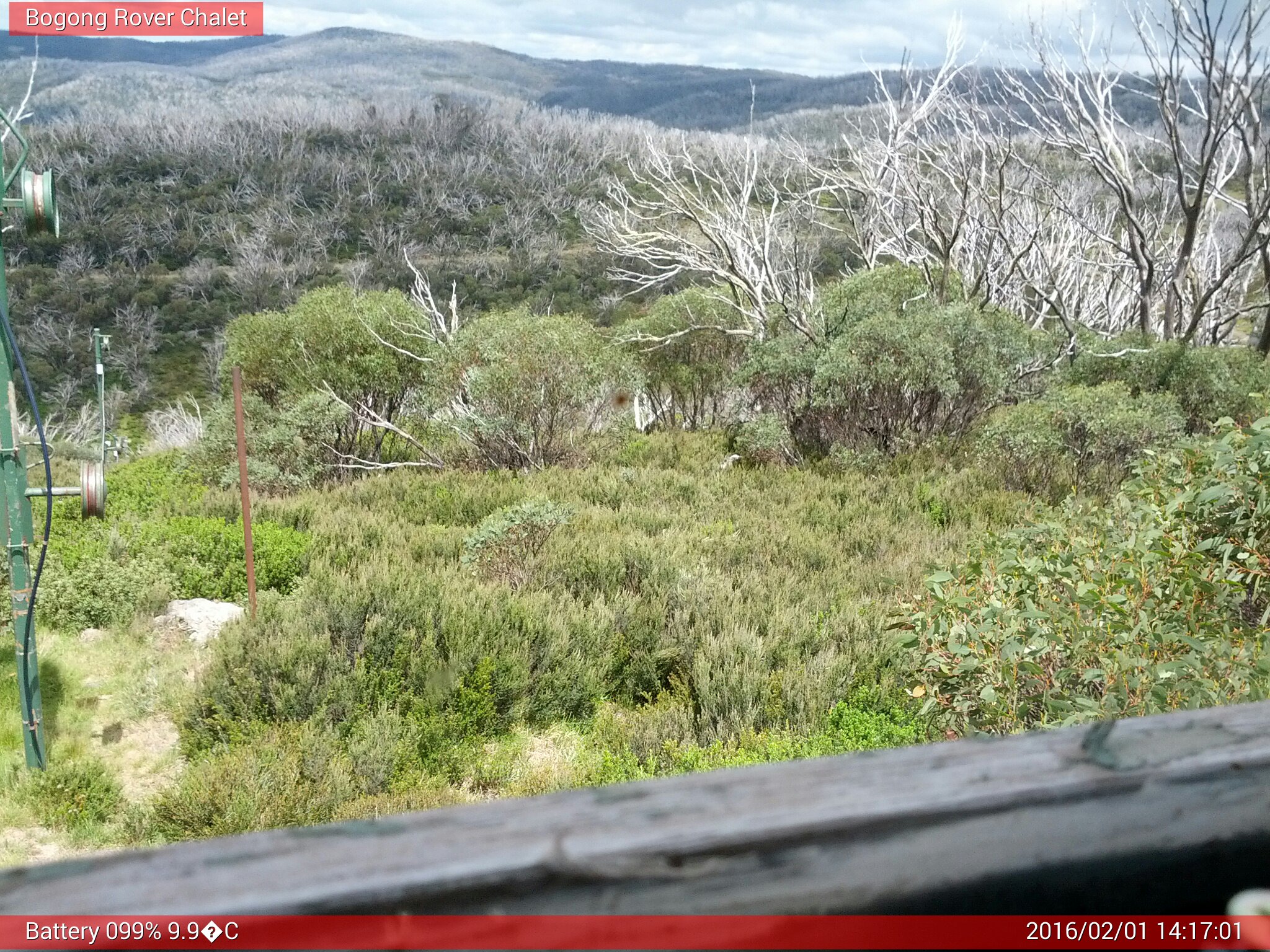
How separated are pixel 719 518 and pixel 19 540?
229 inches

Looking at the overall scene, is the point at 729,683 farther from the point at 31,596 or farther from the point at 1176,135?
the point at 1176,135

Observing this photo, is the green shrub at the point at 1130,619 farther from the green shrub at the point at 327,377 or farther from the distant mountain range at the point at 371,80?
the distant mountain range at the point at 371,80

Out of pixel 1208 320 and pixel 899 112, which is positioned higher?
pixel 899 112

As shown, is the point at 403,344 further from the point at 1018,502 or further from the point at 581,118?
the point at 581,118

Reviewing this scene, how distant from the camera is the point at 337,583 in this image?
603 cm

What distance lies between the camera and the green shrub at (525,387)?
11469 millimetres

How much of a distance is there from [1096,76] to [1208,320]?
6.00 m

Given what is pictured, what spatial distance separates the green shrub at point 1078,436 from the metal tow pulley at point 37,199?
27.1 ft


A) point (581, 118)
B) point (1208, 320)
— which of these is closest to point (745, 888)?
point (1208, 320)

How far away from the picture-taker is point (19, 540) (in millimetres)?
4262

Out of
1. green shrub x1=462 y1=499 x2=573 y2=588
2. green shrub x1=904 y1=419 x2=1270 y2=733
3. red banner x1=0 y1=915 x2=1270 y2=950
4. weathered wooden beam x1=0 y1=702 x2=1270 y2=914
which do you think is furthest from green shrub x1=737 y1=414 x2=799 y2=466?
red banner x1=0 y1=915 x2=1270 y2=950

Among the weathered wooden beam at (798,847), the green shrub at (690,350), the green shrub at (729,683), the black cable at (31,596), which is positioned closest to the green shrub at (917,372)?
the green shrub at (690,350)

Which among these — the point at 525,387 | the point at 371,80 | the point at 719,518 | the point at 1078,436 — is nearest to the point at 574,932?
the point at 719,518

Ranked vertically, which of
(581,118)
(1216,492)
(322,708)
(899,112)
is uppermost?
(581,118)
